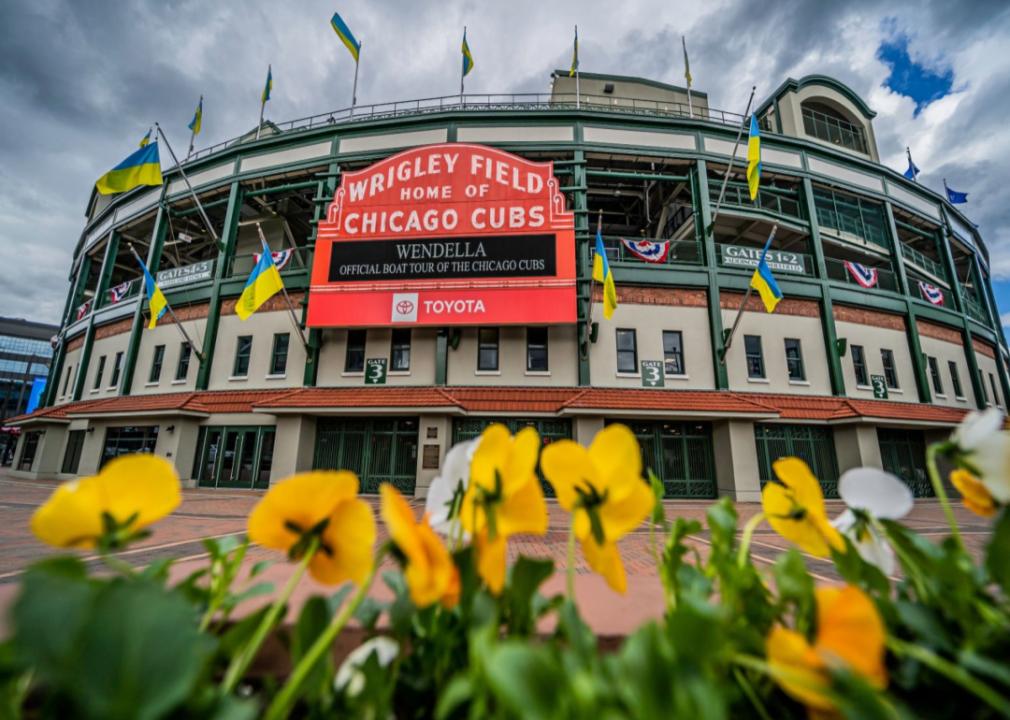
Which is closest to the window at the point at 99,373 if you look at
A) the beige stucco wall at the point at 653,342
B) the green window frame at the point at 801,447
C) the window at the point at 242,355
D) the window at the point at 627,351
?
the window at the point at 242,355

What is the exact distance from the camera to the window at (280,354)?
14406 mm

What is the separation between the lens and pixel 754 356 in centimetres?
1368

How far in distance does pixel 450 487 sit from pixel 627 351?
43.1 feet

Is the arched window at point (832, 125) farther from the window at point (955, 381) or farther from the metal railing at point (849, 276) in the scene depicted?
the window at point (955, 381)

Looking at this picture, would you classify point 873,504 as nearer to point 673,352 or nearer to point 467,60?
point 673,352

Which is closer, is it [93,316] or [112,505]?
[112,505]

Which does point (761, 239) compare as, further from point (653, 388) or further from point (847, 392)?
point (653, 388)

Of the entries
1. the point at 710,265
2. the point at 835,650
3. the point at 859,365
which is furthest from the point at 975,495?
the point at 859,365

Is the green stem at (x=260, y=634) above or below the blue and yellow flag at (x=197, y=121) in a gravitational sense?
below

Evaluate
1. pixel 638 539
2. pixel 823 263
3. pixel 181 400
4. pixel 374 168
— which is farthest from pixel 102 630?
pixel 823 263

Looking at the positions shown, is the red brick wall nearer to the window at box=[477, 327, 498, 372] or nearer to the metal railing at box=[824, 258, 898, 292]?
the metal railing at box=[824, 258, 898, 292]

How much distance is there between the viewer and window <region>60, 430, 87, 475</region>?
1684 centimetres

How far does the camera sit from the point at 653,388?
42.1 feet

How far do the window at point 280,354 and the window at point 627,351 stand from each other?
11.0m
